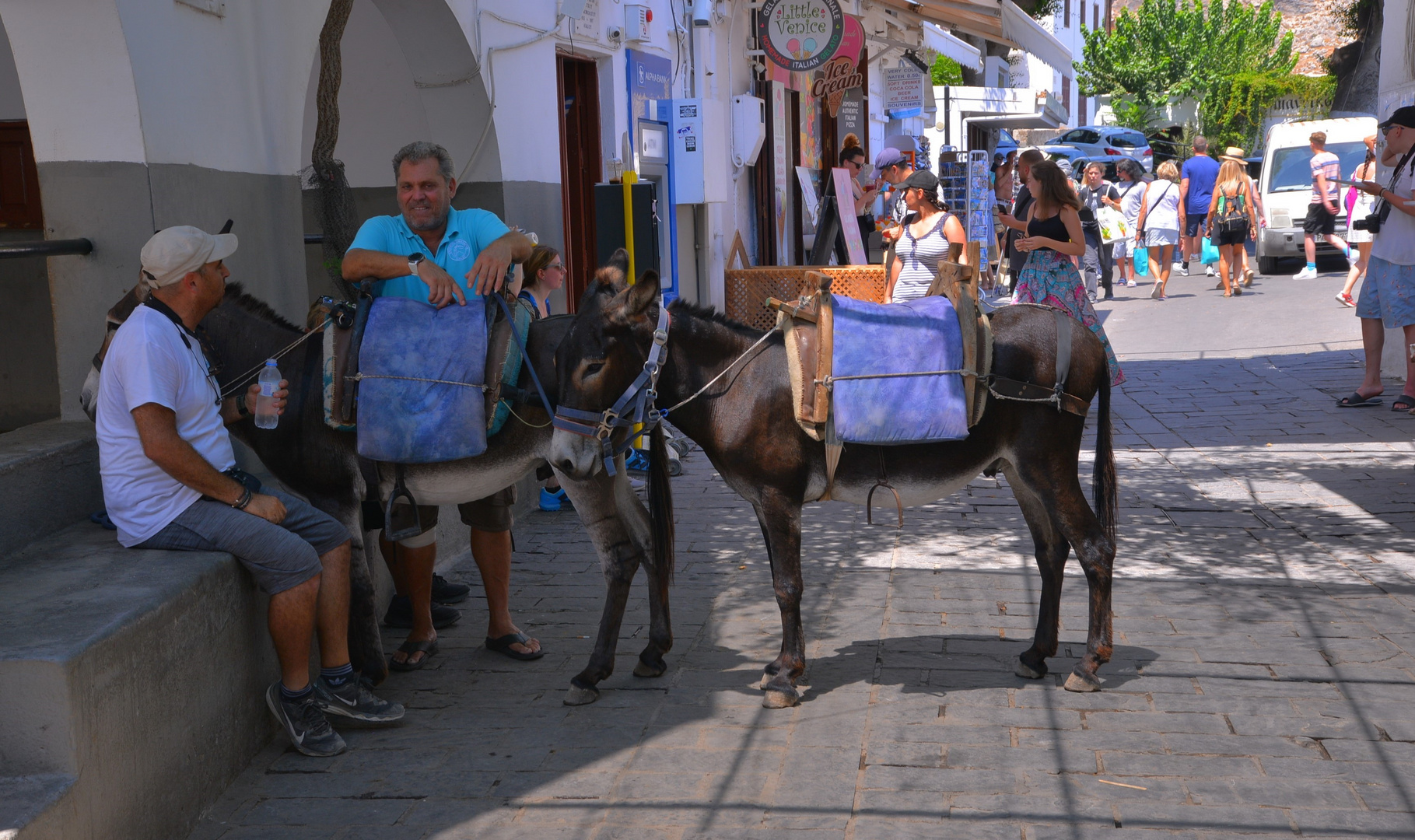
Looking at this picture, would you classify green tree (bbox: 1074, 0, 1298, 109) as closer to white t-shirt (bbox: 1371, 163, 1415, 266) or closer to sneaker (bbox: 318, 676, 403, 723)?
white t-shirt (bbox: 1371, 163, 1415, 266)

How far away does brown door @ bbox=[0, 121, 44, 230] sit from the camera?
21.4 ft

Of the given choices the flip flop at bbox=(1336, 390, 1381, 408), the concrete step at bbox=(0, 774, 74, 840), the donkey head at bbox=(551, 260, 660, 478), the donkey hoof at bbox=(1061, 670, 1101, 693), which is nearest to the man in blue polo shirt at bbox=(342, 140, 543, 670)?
the donkey head at bbox=(551, 260, 660, 478)

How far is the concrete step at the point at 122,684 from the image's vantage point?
3.03m

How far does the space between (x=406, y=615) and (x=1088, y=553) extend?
2803 mm

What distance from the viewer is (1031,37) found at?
16828 mm

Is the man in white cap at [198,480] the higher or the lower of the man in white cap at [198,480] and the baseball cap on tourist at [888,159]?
the lower

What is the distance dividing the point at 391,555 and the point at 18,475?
1.59 metres

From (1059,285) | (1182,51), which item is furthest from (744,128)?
(1182,51)

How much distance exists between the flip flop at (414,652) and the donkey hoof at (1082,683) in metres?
2.40

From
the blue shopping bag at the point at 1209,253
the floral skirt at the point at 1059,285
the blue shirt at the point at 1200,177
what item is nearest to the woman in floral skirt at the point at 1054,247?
the floral skirt at the point at 1059,285

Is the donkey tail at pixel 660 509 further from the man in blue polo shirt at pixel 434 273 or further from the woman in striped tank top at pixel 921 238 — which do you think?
the woman in striped tank top at pixel 921 238

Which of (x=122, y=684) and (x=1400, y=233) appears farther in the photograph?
(x=1400, y=233)

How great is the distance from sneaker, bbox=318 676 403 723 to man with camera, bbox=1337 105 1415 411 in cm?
734

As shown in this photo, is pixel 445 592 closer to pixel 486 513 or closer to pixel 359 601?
pixel 486 513
